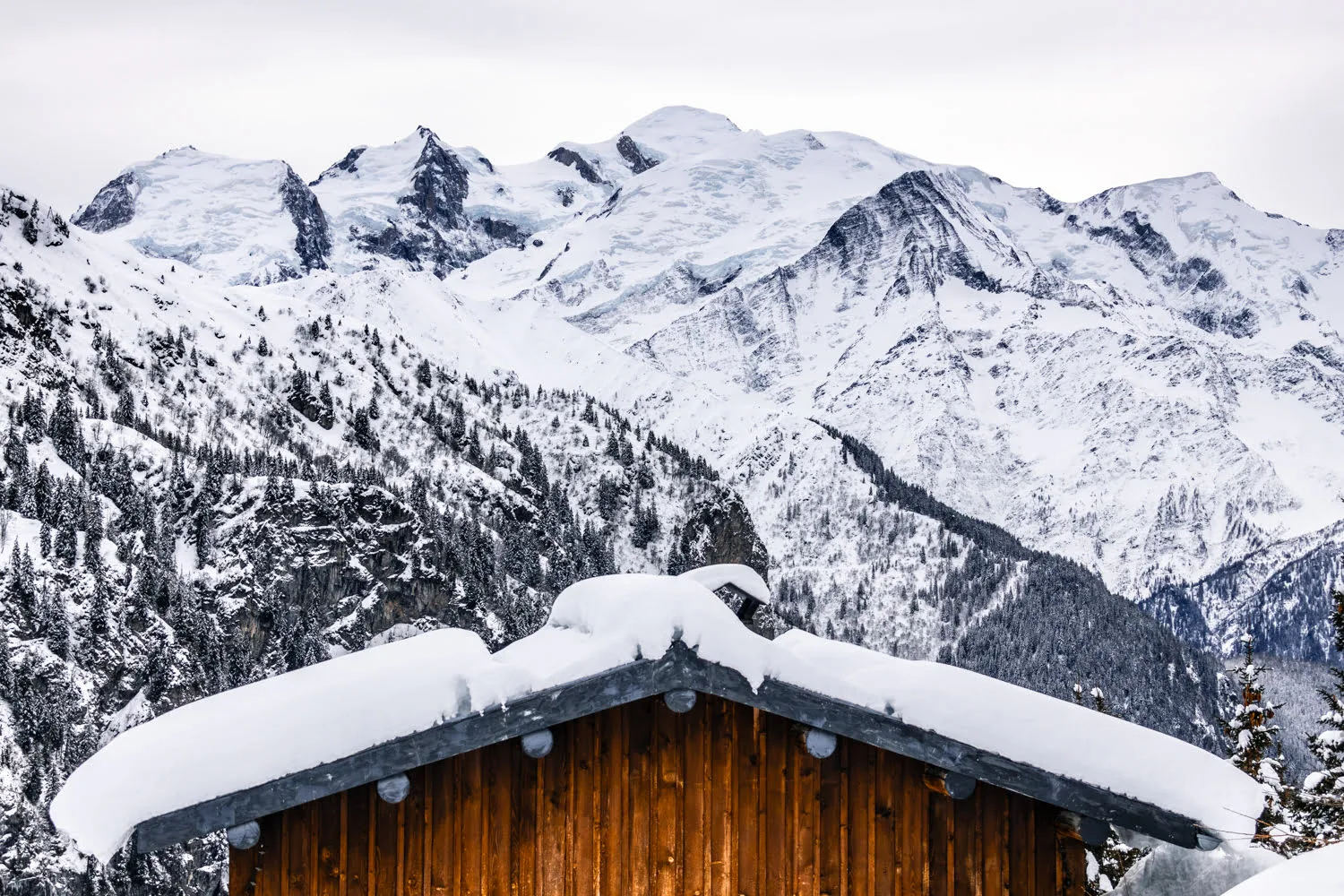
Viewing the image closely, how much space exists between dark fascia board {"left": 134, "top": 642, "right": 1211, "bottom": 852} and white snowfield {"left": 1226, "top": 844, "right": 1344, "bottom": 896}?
180 centimetres

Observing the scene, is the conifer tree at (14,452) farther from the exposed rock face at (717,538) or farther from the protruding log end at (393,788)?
the protruding log end at (393,788)

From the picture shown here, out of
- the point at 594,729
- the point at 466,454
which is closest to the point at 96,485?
the point at 466,454

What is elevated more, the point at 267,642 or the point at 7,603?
the point at 267,642

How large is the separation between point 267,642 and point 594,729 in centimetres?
Result: 9732

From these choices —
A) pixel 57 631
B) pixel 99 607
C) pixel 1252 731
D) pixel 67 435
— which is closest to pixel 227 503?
pixel 67 435

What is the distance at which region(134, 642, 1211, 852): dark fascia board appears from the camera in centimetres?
652

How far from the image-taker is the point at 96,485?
9831 centimetres

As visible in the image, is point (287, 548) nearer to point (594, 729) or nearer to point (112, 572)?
point (112, 572)

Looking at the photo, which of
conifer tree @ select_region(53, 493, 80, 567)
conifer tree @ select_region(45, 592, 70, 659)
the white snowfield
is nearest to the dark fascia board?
the white snowfield

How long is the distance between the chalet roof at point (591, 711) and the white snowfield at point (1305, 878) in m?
1.48

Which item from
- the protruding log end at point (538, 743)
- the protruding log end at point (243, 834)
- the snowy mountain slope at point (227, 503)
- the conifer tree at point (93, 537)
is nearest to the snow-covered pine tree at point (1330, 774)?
the protruding log end at point (538, 743)

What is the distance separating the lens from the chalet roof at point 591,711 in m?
6.41

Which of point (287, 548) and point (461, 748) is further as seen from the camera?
point (287, 548)

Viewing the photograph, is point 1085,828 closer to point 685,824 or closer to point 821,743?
point 821,743
